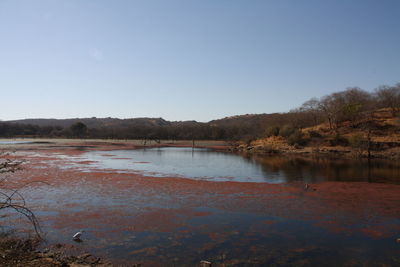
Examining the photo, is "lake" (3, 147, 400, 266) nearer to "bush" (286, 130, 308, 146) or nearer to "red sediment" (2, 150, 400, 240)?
"red sediment" (2, 150, 400, 240)

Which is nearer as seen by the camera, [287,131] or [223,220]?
[223,220]

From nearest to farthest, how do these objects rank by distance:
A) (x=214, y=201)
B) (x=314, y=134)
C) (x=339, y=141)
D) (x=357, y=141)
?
(x=214, y=201) → (x=357, y=141) → (x=339, y=141) → (x=314, y=134)

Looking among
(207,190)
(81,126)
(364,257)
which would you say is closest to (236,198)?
(207,190)

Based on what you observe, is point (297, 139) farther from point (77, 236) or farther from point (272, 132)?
point (77, 236)

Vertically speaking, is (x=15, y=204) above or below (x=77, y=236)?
above

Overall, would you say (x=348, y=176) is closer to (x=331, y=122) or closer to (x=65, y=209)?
(x=65, y=209)

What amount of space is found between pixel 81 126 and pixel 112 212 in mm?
116541

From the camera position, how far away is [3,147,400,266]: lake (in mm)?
9133

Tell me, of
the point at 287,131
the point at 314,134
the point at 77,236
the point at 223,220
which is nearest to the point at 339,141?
the point at 314,134

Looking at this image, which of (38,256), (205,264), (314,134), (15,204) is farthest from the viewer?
(314,134)

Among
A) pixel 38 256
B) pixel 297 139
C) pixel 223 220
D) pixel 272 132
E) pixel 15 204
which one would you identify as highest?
pixel 272 132

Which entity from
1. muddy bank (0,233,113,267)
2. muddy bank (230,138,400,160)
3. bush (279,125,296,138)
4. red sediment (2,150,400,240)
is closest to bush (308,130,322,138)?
bush (279,125,296,138)

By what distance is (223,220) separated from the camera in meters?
12.7

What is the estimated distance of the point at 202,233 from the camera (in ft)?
36.0
